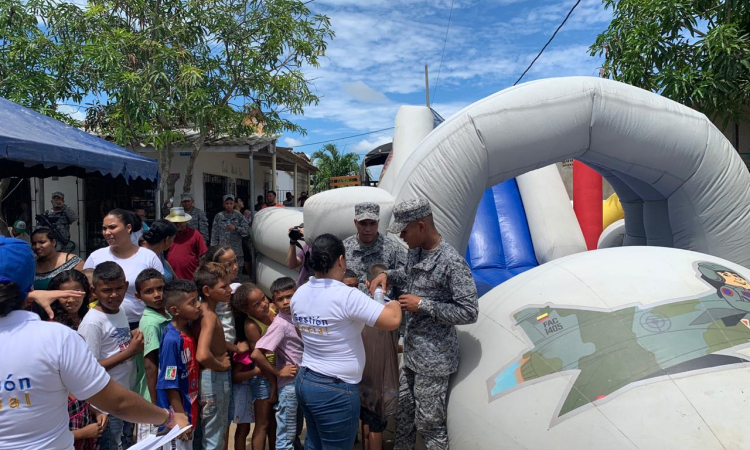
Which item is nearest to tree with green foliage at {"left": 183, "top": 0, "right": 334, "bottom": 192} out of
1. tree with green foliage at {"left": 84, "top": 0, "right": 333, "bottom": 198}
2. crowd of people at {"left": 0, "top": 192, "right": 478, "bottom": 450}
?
tree with green foliage at {"left": 84, "top": 0, "right": 333, "bottom": 198}

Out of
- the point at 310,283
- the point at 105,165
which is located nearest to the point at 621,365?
the point at 310,283

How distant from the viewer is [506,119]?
3.54 meters

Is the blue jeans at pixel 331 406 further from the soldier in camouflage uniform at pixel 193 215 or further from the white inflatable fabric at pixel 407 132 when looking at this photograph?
the white inflatable fabric at pixel 407 132

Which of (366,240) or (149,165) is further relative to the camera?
(149,165)

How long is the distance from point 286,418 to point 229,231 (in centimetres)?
441

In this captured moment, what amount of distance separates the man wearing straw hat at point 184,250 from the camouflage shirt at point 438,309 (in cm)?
305

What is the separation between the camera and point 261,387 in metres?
3.09

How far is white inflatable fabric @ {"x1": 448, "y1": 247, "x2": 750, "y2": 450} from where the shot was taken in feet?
6.81

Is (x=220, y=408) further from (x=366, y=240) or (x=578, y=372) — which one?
(x=578, y=372)

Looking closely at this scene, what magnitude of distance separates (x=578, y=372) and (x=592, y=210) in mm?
5942

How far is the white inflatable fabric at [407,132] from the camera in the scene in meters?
7.19

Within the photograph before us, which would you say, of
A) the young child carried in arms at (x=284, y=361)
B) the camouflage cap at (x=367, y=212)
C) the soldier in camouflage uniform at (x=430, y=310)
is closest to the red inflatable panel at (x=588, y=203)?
the camouflage cap at (x=367, y=212)

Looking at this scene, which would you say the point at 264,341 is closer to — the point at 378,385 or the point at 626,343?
the point at 378,385

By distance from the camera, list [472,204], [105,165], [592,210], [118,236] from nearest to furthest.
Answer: [118,236]
[472,204]
[105,165]
[592,210]
